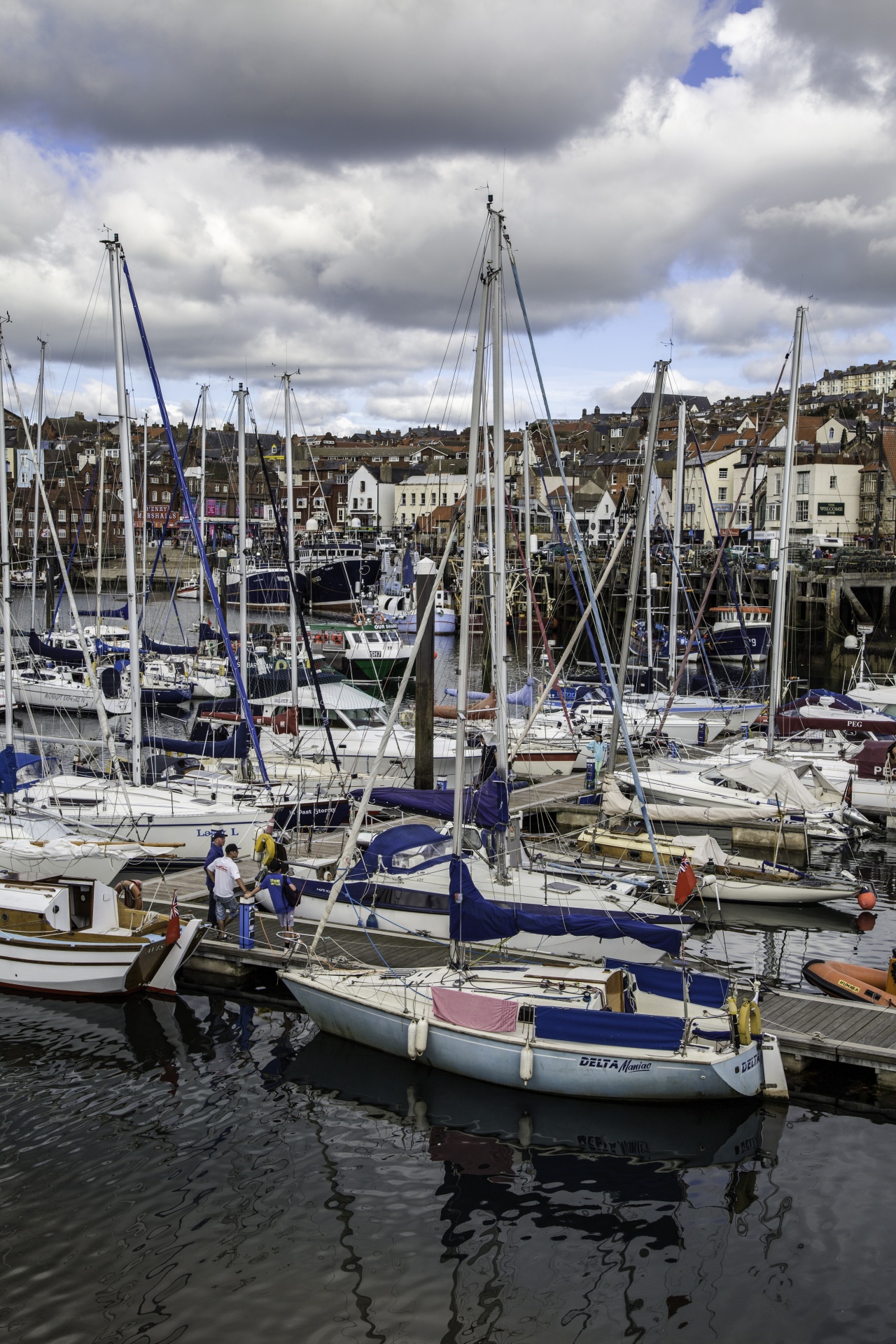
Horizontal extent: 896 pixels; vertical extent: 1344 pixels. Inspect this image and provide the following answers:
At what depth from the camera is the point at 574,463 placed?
11938cm

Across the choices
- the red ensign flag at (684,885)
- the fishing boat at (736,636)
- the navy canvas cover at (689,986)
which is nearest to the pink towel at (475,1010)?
the navy canvas cover at (689,986)

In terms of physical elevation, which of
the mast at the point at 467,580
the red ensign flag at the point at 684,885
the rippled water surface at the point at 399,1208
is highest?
the mast at the point at 467,580

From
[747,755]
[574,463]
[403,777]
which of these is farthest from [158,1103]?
[574,463]

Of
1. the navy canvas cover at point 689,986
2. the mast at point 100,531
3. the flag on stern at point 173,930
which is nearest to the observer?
the navy canvas cover at point 689,986

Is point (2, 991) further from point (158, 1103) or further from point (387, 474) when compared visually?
point (387, 474)

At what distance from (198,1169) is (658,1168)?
213 inches

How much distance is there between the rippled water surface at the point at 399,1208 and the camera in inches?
390

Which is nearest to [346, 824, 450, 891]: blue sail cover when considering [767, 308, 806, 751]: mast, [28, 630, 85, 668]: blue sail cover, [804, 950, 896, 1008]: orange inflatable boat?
[804, 950, 896, 1008]: orange inflatable boat

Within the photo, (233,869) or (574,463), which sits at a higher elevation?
(574,463)

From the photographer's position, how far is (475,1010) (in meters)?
14.0

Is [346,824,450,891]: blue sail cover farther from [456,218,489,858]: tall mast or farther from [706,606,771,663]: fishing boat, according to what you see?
[706,606,771,663]: fishing boat

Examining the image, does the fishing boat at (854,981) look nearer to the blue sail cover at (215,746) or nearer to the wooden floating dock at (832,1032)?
the wooden floating dock at (832,1032)

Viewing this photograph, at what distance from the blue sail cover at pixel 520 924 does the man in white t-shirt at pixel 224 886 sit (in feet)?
13.5

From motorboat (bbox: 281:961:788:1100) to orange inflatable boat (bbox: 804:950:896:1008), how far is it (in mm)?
2644
